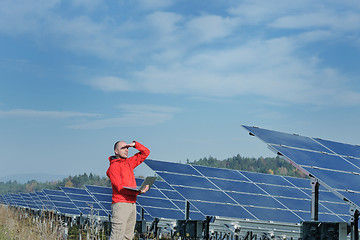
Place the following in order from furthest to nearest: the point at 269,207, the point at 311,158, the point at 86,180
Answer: the point at 86,180, the point at 269,207, the point at 311,158

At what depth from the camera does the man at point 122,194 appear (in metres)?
8.28

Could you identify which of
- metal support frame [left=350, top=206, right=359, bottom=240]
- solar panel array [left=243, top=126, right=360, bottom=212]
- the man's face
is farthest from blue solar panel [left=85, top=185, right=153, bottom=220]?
the man's face

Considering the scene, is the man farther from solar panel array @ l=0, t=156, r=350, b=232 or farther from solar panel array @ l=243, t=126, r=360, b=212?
solar panel array @ l=0, t=156, r=350, b=232

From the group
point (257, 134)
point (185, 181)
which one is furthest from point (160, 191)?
point (257, 134)

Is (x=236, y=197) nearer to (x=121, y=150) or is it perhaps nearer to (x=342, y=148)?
(x=342, y=148)

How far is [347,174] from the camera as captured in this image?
11422 mm

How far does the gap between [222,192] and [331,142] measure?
12.4ft

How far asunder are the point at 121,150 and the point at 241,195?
8464 mm

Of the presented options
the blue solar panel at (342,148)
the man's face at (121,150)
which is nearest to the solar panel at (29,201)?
the blue solar panel at (342,148)

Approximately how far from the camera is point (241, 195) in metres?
16.2

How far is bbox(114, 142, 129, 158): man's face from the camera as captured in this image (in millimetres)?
8406

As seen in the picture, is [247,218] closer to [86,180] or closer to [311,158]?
[311,158]

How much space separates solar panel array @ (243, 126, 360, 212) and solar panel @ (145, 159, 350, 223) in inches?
116

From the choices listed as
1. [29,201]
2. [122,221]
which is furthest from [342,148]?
[29,201]
